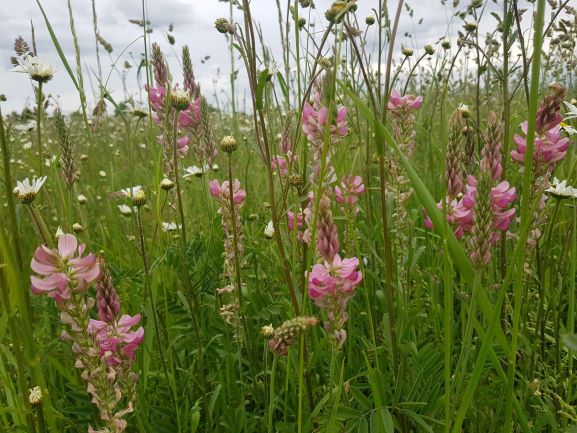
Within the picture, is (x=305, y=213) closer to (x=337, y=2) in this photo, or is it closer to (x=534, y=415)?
(x=337, y=2)

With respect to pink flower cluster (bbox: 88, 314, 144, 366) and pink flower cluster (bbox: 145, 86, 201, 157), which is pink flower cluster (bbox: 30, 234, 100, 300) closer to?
pink flower cluster (bbox: 88, 314, 144, 366)

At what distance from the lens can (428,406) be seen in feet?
4.56

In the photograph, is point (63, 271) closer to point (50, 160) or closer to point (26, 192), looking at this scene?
point (26, 192)

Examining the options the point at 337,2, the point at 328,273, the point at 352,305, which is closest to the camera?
the point at 337,2

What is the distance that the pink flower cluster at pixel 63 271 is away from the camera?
0.89 meters

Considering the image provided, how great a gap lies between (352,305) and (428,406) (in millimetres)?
838

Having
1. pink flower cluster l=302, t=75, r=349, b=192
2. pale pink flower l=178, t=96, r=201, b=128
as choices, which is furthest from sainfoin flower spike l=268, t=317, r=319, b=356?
pale pink flower l=178, t=96, r=201, b=128

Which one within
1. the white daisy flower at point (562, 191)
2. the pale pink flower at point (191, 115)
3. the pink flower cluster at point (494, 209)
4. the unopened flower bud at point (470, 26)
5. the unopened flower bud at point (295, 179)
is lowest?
the white daisy flower at point (562, 191)

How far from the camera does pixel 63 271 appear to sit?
0.89 m

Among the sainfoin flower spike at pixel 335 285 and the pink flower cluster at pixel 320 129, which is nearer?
the sainfoin flower spike at pixel 335 285

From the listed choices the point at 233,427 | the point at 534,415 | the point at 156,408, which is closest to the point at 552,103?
the point at 534,415

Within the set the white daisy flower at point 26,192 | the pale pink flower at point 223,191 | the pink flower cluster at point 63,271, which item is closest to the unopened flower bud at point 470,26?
the pale pink flower at point 223,191

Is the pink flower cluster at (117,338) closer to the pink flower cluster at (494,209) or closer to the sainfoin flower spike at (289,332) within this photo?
the sainfoin flower spike at (289,332)

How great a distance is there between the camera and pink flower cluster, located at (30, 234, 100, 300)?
0.89m
